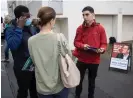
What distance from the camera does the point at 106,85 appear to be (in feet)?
21.2

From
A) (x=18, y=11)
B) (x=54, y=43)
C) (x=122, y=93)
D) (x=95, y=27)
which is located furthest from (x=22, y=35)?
(x=122, y=93)

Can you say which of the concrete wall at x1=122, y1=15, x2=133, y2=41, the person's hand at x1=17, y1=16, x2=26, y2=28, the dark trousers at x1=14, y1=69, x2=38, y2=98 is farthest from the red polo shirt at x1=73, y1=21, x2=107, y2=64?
the concrete wall at x1=122, y1=15, x2=133, y2=41

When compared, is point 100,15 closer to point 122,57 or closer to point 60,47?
point 122,57

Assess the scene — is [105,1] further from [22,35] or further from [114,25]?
[22,35]

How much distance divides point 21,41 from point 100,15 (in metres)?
13.2

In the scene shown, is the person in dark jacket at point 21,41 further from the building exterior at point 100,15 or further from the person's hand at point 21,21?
the building exterior at point 100,15

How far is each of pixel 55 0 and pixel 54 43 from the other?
1214 centimetres

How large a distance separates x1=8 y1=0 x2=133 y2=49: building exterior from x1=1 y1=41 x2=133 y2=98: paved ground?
5749mm

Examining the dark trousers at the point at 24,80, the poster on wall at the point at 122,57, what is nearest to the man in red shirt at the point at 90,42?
the dark trousers at the point at 24,80

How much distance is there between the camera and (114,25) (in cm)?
1664

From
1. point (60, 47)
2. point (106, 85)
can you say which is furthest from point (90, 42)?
point (106, 85)

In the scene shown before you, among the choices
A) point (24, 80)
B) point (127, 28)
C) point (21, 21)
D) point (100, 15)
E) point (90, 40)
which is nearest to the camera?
point (21, 21)

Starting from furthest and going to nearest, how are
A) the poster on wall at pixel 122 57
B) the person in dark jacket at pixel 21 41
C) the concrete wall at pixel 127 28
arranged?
the concrete wall at pixel 127 28
the poster on wall at pixel 122 57
the person in dark jacket at pixel 21 41

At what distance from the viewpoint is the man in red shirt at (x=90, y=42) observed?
442 centimetres
